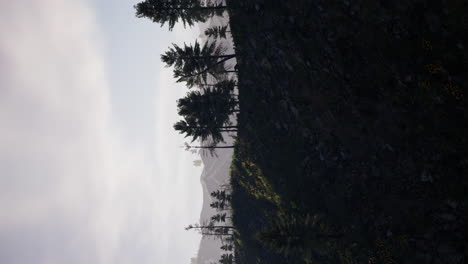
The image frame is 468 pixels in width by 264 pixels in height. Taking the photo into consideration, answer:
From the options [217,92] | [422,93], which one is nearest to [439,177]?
[422,93]

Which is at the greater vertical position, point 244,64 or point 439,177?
point 244,64

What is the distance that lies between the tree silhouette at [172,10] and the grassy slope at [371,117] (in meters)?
6.56

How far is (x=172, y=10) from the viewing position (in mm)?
21641

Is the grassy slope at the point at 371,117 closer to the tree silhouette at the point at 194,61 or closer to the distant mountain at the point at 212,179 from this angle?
the tree silhouette at the point at 194,61

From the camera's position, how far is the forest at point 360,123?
29.1 feet

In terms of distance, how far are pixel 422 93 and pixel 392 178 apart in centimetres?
380

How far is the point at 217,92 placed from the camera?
79.1 ft

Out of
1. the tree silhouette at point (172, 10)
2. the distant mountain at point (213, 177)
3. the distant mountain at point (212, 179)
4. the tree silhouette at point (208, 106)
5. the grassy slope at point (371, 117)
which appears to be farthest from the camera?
the distant mountain at point (212, 179)

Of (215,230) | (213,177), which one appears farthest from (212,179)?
(215,230)

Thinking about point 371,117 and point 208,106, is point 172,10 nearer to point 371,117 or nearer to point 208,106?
point 208,106

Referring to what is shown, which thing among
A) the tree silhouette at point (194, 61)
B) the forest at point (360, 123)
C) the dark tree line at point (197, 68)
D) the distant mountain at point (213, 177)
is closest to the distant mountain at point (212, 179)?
the distant mountain at point (213, 177)

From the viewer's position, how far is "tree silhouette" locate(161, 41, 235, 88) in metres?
21.8

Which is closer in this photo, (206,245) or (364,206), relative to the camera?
(364,206)

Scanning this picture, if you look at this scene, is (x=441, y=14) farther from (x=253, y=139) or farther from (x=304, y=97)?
(x=253, y=139)
